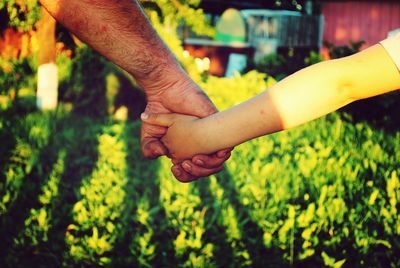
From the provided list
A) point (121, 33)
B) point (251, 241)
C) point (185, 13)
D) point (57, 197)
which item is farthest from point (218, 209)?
point (185, 13)

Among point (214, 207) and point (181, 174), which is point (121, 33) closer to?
point (181, 174)

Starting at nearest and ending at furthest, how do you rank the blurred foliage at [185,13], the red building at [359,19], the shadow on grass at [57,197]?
1. the shadow on grass at [57,197]
2. the blurred foliage at [185,13]
3. the red building at [359,19]

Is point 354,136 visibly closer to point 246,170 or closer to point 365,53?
point 246,170

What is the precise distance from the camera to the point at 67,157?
507cm

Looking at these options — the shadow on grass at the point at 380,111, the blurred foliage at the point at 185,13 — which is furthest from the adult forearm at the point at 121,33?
the shadow on grass at the point at 380,111

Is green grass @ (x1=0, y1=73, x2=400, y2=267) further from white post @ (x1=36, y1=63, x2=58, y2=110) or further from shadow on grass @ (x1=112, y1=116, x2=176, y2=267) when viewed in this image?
white post @ (x1=36, y1=63, x2=58, y2=110)

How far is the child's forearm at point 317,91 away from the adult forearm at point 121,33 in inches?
26.8

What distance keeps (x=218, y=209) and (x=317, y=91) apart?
5.26 ft

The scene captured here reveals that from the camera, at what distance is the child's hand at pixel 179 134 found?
266 centimetres

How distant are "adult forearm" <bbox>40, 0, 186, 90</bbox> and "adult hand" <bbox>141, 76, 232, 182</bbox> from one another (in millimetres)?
68

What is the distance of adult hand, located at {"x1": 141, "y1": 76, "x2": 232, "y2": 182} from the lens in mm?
2754

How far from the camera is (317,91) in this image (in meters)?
2.15

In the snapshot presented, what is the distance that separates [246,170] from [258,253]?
48.1 inches

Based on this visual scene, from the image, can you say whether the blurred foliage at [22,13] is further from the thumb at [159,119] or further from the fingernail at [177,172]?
the fingernail at [177,172]
